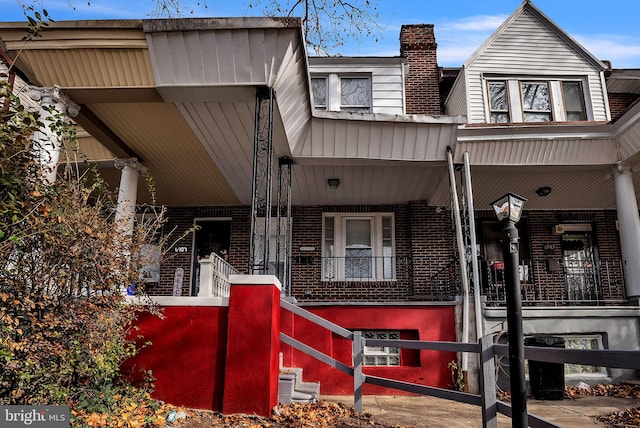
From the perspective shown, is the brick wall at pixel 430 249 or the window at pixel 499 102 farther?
the brick wall at pixel 430 249

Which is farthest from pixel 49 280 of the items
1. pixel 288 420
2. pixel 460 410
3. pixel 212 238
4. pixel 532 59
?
pixel 532 59

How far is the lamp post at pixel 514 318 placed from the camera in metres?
3.27

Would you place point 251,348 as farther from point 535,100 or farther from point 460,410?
point 535,100

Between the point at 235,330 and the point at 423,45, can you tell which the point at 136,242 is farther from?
the point at 423,45

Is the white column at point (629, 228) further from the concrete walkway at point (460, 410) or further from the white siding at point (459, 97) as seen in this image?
the white siding at point (459, 97)

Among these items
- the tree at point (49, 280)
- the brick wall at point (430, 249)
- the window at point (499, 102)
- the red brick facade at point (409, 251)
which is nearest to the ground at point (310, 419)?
the tree at point (49, 280)

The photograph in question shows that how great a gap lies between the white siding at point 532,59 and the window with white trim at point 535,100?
19 cm

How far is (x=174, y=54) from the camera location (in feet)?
20.8

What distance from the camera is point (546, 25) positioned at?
35.9 feet

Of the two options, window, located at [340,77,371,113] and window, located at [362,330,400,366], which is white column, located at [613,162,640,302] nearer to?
window, located at [362,330,400,366]

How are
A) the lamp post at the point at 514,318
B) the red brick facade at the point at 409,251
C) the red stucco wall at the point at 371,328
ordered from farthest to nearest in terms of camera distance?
the red brick facade at the point at 409,251
the red stucco wall at the point at 371,328
the lamp post at the point at 514,318

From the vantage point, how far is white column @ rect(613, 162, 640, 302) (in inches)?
342

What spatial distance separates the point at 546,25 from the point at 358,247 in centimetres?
707

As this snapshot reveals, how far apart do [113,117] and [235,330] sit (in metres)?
4.42
